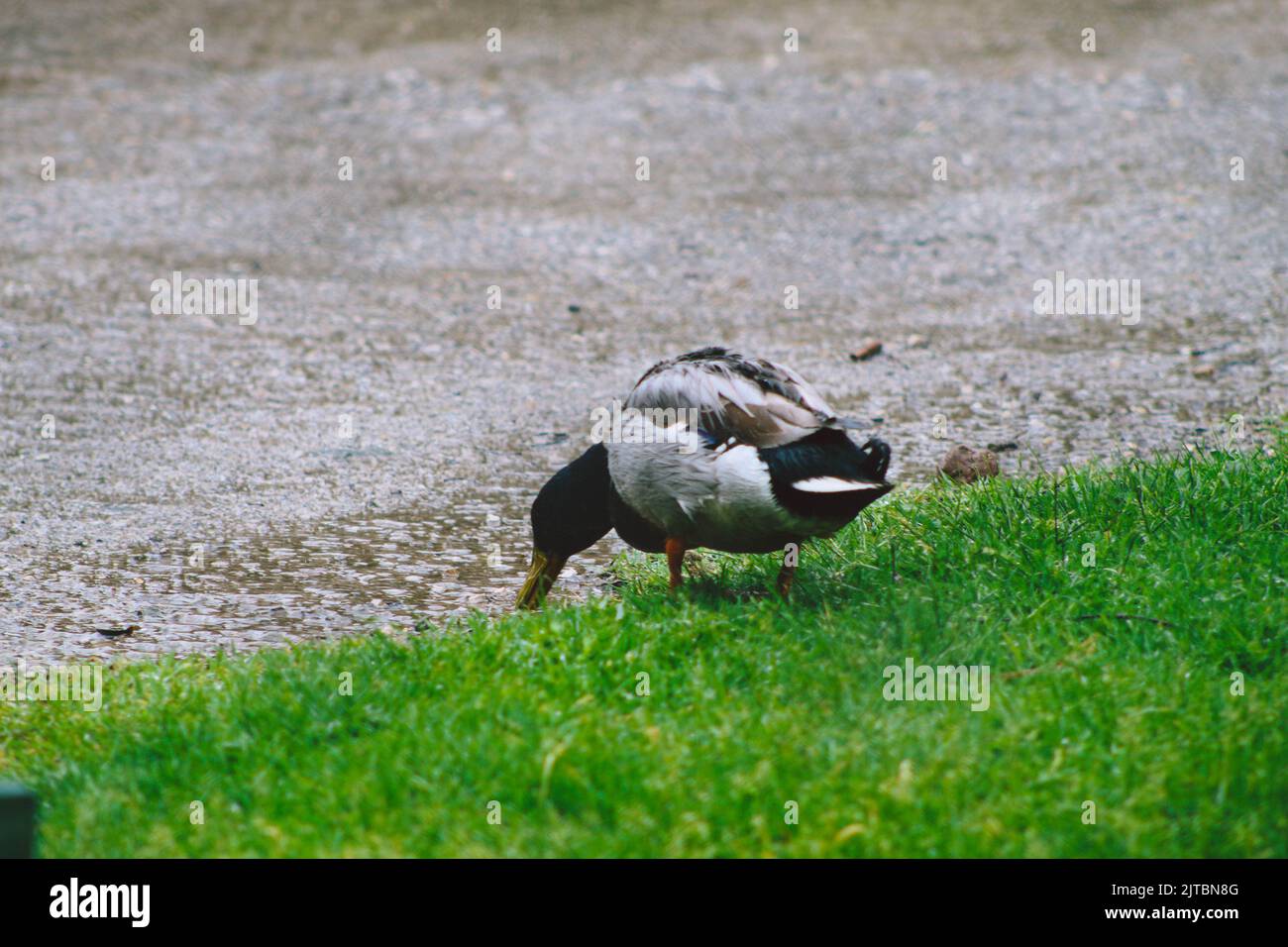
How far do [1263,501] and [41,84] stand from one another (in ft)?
34.1

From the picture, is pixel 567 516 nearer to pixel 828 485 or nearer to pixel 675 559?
pixel 675 559

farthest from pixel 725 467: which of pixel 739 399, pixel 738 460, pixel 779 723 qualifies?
pixel 779 723

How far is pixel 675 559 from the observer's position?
15.7 feet

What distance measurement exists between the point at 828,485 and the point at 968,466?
62.8 inches

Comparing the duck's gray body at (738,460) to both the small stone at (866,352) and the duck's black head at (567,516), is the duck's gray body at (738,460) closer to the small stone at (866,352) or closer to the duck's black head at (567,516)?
the duck's black head at (567,516)

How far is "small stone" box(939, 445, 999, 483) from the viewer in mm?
5707

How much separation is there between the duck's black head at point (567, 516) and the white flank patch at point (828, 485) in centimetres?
91

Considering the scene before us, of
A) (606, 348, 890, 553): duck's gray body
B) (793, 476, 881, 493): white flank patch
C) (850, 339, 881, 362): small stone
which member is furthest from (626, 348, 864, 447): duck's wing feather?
(850, 339, 881, 362): small stone

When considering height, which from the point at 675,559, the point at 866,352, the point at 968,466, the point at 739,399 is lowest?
the point at 675,559

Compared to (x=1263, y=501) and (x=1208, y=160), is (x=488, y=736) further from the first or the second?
(x=1208, y=160)

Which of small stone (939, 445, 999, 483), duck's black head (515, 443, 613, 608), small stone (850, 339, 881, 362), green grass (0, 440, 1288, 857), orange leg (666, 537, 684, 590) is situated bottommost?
green grass (0, 440, 1288, 857)

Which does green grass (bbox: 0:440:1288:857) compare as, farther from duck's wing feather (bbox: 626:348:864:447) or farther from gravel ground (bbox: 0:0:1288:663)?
gravel ground (bbox: 0:0:1288:663)

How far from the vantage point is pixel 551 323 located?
8.25 meters
